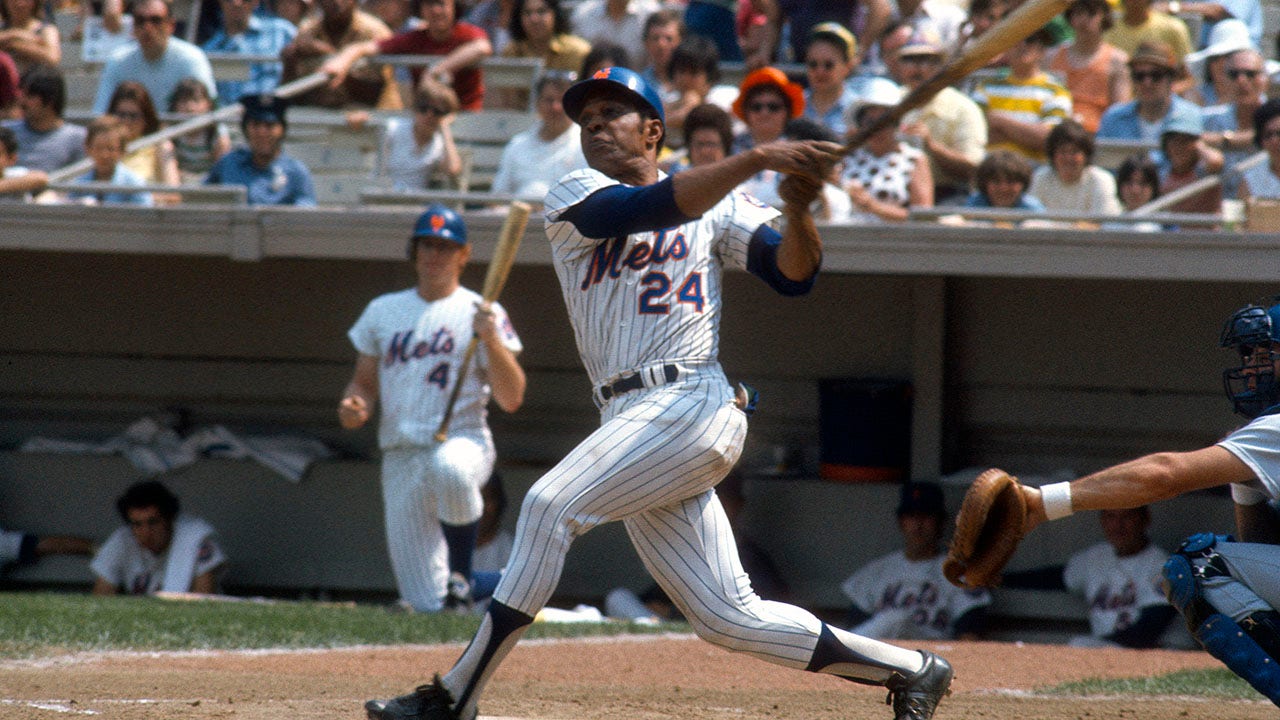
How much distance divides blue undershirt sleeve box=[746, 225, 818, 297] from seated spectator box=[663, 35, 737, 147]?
Result: 4823 millimetres


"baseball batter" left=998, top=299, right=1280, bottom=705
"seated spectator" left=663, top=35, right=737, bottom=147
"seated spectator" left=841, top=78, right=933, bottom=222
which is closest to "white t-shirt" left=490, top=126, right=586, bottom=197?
"seated spectator" left=663, top=35, right=737, bottom=147

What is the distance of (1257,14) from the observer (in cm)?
916

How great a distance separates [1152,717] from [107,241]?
5622 mm

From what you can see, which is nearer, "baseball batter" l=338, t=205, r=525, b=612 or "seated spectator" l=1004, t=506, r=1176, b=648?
"baseball batter" l=338, t=205, r=525, b=612

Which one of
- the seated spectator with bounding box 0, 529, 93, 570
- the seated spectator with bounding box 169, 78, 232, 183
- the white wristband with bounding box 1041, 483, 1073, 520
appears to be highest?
the seated spectator with bounding box 169, 78, 232, 183

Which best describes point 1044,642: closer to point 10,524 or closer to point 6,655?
point 6,655

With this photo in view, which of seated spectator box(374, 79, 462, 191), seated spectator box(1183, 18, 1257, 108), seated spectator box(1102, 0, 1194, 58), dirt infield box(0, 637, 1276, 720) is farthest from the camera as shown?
seated spectator box(1102, 0, 1194, 58)

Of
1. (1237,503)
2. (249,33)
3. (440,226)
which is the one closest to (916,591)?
(440,226)

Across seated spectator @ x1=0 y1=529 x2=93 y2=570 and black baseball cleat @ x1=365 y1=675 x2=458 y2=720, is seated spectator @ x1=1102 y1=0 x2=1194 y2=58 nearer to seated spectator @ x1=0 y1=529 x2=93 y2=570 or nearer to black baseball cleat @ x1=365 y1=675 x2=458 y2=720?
seated spectator @ x1=0 y1=529 x2=93 y2=570

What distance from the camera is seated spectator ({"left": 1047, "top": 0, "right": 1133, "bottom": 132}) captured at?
8531 mm

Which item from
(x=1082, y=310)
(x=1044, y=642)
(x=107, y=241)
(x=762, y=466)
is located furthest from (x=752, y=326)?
(x=107, y=241)

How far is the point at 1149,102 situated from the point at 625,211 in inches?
218

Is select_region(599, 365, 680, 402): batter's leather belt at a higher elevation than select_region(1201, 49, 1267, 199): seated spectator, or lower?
lower

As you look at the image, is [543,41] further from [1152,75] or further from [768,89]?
[1152,75]
